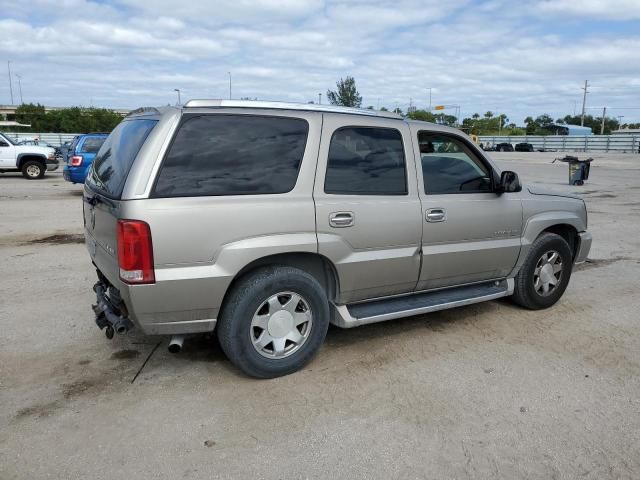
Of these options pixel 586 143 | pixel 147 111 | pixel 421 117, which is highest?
pixel 421 117

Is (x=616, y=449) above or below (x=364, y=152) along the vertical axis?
below

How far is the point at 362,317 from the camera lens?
13.4ft

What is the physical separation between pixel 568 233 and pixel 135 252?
14.3 feet

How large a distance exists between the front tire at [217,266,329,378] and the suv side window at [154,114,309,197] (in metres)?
0.63

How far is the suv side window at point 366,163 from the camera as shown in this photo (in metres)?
3.97

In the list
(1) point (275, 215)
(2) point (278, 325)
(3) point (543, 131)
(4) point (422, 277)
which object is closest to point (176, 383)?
(2) point (278, 325)

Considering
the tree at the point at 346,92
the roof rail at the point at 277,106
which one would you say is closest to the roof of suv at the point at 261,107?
the roof rail at the point at 277,106

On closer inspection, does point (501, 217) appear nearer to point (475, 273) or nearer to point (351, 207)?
point (475, 273)

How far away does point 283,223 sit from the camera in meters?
3.66

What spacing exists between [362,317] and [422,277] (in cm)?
67

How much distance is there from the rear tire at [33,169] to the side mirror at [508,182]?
62.9 ft

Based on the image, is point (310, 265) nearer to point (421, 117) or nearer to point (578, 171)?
point (578, 171)

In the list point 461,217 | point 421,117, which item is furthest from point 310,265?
point 421,117

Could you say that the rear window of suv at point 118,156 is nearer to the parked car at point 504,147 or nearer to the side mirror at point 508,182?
the side mirror at point 508,182
